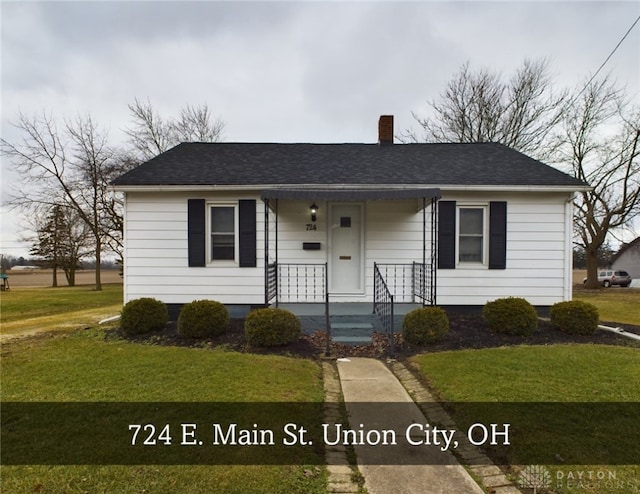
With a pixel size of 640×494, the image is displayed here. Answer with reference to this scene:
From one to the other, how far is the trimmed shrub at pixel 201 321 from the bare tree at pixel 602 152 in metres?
20.2

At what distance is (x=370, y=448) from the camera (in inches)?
115

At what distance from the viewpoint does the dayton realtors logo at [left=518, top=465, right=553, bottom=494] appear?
7.83 feet

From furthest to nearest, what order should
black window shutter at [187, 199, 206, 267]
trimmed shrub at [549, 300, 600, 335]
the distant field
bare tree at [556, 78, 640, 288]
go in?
the distant field
bare tree at [556, 78, 640, 288]
black window shutter at [187, 199, 206, 267]
trimmed shrub at [549, 300, 600, 335]

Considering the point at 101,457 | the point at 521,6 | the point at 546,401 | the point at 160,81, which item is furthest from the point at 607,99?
the point at 101,457

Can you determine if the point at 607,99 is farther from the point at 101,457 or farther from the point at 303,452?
the point at 101,457

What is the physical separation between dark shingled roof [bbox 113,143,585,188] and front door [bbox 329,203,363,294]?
78 centimetres

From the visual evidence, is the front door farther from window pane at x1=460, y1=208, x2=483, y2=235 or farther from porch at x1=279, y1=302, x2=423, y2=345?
window pane at x1=460, y1=208, x2=483, y2=235

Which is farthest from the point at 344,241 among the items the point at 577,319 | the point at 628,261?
the point at 628,261

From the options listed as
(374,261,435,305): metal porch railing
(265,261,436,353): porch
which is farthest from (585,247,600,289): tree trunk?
(265,261,436,353): porch

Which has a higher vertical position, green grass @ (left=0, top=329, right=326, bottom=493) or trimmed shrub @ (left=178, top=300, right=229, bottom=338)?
trimmed shrub @ (left=178, top=300, right=229, bottom=338)

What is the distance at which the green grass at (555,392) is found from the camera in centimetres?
276

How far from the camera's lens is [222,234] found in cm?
812

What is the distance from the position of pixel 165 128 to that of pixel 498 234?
20833mm

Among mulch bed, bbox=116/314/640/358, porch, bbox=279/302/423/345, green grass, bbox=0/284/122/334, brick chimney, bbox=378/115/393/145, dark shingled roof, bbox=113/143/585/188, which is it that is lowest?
green grass, bbox=0/284/122/334
